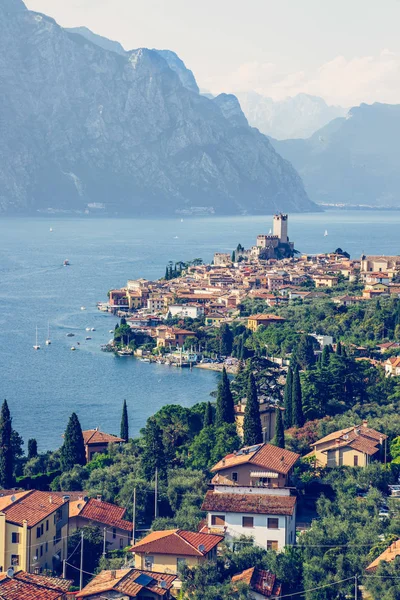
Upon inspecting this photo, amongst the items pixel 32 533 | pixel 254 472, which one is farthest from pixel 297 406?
pixel 32 533

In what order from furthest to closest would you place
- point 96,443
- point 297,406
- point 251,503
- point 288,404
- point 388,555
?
1. point 288,404
2. point 297,406
3. point 96,443
4. point 251,503
5. point 388,555

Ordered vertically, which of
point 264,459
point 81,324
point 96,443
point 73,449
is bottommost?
point 81,324

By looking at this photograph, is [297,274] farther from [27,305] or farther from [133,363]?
[133,363]

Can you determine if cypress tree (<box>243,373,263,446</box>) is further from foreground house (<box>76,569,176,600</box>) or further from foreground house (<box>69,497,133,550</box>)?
foreground house (<box>76,569,176,600</box>)

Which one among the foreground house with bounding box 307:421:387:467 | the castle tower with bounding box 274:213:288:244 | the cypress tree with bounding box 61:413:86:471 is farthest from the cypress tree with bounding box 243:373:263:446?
the castle tower with bounding box 274:213:288:244

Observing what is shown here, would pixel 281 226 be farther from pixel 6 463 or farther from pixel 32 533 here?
pixel 32 533

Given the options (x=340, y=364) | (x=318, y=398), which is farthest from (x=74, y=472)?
(x=340, y=364)
